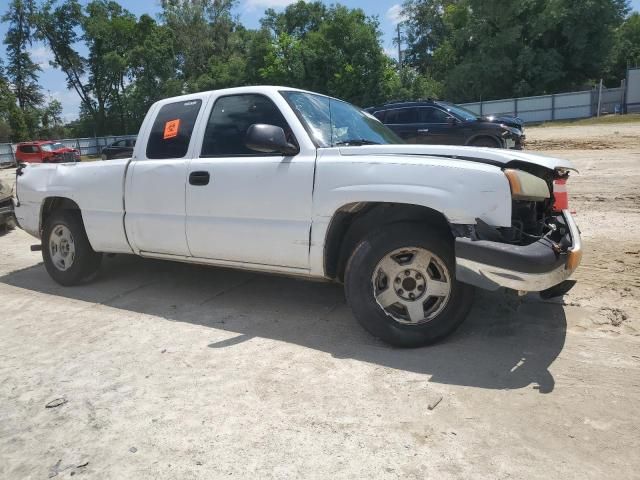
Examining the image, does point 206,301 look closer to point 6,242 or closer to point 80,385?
point 80,385

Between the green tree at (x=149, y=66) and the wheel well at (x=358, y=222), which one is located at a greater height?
the green tree at (x=149, y=66)

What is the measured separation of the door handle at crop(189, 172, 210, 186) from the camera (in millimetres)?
4324

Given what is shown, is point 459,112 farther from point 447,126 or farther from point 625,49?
point 625,49

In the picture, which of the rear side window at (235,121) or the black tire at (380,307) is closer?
the black tire at (380,307)

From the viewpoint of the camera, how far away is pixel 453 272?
3.43m

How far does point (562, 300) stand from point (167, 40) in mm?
53046

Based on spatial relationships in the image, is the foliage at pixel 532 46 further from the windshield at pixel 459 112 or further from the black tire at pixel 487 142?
the black tire at pixel 487 142

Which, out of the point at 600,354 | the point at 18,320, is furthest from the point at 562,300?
the point at 18,320

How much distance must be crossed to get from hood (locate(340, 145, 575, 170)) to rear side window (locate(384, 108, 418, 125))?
402 inches

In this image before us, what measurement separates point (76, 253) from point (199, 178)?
1.98 metres

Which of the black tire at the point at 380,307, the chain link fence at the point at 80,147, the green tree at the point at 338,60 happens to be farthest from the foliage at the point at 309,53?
the black tire at the point at 380,307

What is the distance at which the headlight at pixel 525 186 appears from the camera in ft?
10.4

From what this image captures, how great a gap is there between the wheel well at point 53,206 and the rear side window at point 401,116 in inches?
385

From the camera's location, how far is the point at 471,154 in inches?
134
